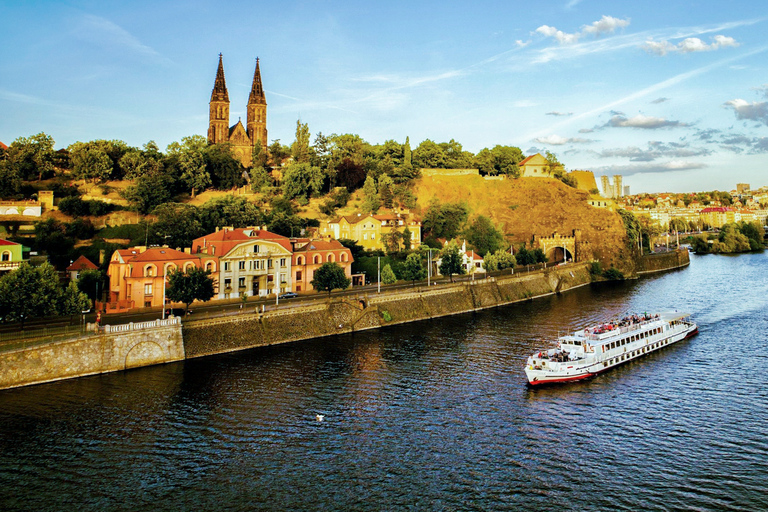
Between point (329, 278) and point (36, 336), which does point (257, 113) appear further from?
point (36, 336)

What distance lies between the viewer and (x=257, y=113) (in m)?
150

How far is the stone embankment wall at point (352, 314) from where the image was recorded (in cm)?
5441

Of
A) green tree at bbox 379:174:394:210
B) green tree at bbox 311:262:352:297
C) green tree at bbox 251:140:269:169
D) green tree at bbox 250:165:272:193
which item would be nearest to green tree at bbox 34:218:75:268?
green tree at bbox 311:262:352:297

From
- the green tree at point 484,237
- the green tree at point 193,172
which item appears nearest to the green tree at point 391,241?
the green tree at point 484,237

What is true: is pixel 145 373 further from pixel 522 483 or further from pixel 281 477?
pixel 522 483

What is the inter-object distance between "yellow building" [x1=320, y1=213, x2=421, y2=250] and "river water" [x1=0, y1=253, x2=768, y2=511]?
47989 mm

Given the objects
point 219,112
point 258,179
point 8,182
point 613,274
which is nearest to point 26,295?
point 8,182

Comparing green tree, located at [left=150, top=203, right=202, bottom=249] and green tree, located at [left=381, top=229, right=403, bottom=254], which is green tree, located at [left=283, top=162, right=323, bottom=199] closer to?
green tree, located at [left=381, top=229, right=403, bottom=254]

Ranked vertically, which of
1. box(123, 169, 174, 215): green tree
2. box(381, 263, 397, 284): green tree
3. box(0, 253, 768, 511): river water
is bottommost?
box(0, 253, 768, 511): river water

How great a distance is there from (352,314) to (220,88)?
4064 inches

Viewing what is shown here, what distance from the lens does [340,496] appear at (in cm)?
2734

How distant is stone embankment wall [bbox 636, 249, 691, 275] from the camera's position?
134 m

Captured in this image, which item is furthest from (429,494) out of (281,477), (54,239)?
(54,239)

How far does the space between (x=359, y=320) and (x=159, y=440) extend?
116ft
